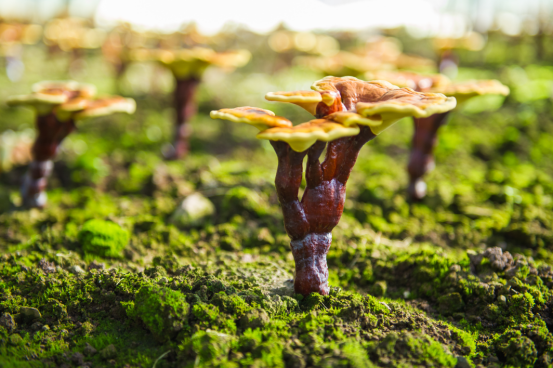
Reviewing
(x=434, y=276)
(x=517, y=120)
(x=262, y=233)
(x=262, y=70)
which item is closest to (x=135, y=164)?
(x=262, y=233)

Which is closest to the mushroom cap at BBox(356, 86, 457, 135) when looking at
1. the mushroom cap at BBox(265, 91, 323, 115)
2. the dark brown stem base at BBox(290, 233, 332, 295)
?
the mushroom cap at BBox(265, 91, 323, 115)

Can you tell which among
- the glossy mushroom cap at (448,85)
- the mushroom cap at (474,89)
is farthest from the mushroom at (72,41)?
the mushroom cap at (474,89)

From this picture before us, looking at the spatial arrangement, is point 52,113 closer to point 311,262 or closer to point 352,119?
point 311,262

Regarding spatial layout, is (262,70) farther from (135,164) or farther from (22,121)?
(135,164)

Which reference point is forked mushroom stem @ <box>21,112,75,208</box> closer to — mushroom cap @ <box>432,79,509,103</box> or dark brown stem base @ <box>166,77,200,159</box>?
dark brown stem base @ <box>166,77,200,159</box>

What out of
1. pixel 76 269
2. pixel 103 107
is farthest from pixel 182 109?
pixel 76 269

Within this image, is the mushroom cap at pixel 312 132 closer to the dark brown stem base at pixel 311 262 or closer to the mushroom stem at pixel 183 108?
the dark brown stem base at pixel 311 262
